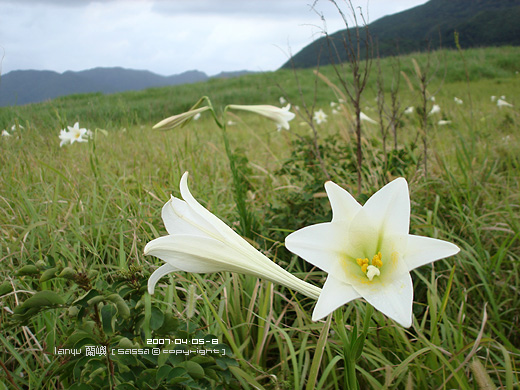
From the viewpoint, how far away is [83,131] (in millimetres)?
3408

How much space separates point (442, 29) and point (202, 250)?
27.9 meters

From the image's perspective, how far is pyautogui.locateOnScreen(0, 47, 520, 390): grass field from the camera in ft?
2.81

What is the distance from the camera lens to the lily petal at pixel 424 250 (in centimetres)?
69

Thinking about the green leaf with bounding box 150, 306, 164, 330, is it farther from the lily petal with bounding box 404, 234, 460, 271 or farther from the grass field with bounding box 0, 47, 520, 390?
the lily petal with bounding box 404, 234, 460, 271

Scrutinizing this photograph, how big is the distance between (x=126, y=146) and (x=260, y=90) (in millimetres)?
9069

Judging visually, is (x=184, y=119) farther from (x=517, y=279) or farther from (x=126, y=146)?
(x=126, y=146)

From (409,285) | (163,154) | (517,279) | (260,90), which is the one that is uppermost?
(260,90)

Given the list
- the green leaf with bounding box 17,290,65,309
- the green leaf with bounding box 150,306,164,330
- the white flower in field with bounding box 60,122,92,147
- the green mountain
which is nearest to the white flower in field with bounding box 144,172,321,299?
the green leaf with bounding box 150,306,164,330

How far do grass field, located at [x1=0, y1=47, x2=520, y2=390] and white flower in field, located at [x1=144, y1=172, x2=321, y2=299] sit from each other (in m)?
0.13

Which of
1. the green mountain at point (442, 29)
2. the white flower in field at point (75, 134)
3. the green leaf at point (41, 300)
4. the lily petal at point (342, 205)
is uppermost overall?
the green mountain at point (442, 29)

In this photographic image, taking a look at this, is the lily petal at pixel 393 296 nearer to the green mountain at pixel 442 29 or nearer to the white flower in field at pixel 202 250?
the white flower in field at pixel 202 250

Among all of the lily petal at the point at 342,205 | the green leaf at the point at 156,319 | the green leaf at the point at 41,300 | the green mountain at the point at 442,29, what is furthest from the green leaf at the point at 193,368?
the green mountain at the point at 442,29

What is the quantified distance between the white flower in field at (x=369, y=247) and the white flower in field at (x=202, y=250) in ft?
0.37

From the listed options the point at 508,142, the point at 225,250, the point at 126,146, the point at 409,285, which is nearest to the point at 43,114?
the point at 126,146
